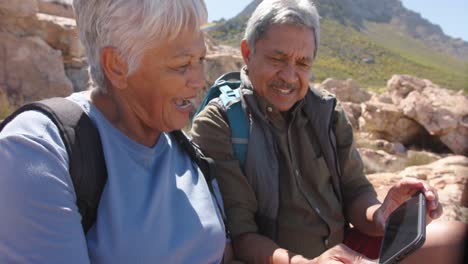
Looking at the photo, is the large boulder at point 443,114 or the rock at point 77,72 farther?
the large boulder at point 443,114

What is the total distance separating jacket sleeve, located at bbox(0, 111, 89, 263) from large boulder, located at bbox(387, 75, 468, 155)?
11512 millimetres

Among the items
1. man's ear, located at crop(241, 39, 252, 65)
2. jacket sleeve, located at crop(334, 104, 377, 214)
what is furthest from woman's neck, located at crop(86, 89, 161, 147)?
jacket sleeve, located at crop(334, 104, 377, 214)

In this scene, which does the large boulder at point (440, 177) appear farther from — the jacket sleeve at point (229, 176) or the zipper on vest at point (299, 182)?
the jacket sleeve at point (229, 176)

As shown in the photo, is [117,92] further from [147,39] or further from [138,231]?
[138,231]

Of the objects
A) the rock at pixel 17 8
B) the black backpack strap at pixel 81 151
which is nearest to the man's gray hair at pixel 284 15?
the black backpack strap at pixel 81 151

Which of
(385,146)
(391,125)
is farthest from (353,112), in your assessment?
(385,146)

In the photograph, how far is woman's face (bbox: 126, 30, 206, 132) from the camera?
1.80 m

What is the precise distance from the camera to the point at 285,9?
8.15ft

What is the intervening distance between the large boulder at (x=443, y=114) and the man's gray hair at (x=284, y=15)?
10.2 m

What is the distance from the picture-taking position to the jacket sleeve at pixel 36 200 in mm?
1370

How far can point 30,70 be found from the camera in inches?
395

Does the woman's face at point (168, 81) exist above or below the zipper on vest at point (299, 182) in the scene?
above

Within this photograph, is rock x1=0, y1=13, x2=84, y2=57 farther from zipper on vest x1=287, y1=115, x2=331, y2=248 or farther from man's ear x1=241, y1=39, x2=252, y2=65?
zipper on vest x1=287, y1=115, x2=331, y2=248

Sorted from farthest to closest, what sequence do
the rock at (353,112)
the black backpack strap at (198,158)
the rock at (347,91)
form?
the rock at (347,91) → the rock at (353,112) → the black backpack strap at (198,158)
